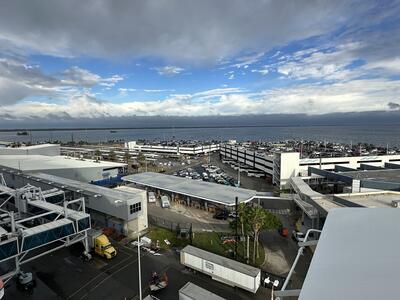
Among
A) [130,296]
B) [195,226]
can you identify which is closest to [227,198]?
[195,226]

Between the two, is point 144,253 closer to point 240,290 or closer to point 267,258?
point 240,290

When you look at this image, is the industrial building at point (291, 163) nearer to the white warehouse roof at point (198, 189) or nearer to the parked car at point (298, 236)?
the white warehouse roof at point (198, 189)


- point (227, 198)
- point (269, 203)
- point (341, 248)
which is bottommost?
point (269, 203)

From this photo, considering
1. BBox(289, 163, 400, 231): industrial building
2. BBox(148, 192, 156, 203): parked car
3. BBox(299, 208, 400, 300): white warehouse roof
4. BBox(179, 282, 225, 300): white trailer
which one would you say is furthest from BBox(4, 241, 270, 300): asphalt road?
BBox(148, 192, 156, 203): parked car

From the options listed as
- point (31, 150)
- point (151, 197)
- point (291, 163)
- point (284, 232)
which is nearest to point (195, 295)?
point (284, 232)

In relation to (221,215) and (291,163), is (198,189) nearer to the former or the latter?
(221,215)

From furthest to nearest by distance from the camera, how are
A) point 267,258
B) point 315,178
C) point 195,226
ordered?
point 315,178
point 195,226
point 267,258

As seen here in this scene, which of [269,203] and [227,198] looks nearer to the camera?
[227,198]
